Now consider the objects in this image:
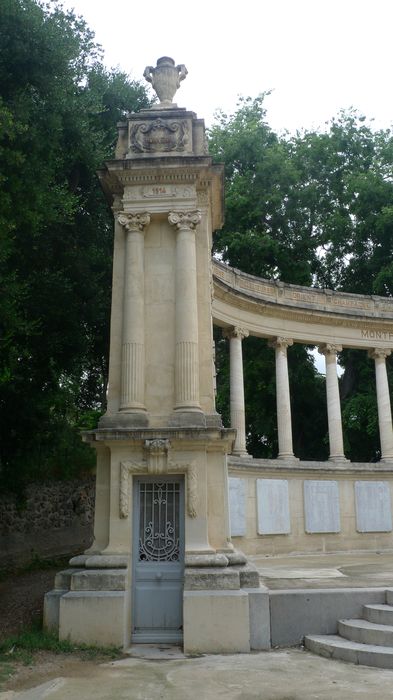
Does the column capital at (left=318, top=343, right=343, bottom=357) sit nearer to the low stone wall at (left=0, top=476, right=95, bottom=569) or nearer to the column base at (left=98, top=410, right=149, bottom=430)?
the low stone wall at (left=0, top=476, right=95, bottom=569)

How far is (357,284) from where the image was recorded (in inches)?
1873

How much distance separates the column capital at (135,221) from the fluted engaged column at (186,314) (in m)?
0.64

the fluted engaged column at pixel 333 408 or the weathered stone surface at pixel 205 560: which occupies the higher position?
Answer: the fluted engaged column at pixel 333 408

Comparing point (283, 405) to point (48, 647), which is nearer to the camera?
point (48, 647)

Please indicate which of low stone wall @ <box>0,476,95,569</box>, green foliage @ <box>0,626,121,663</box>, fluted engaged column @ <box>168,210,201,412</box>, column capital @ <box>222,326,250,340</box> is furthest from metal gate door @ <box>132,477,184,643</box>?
column capital @ <box>222,326,250,340</box>

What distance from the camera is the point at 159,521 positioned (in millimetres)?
14742

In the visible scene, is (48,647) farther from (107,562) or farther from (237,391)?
(237,391)

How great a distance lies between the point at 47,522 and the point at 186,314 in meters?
16.4

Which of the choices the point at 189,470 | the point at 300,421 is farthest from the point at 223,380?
the point at 189,470

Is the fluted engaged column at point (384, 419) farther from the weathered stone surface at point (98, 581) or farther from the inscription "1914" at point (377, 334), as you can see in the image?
the weathered stone surface at point (98, 581)

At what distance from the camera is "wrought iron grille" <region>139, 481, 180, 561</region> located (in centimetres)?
1457

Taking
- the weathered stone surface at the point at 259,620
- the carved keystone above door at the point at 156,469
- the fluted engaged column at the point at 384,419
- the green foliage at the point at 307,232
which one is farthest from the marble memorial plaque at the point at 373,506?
the carved keystone above door at the point at 156,469

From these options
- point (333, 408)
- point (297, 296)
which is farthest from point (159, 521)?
point (297, 296)

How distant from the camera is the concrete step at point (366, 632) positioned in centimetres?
1251
